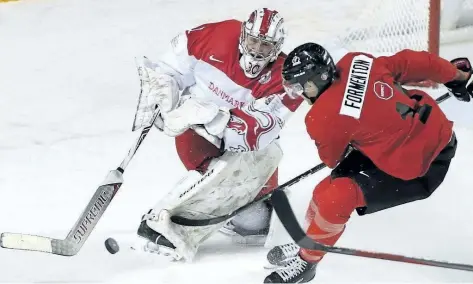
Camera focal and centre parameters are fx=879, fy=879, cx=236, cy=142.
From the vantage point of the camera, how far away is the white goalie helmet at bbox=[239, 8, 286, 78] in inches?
105

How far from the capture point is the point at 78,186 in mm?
3666

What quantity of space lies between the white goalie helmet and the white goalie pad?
32cm

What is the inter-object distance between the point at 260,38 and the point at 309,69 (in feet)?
1.27

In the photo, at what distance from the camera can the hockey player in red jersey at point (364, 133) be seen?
2.33m

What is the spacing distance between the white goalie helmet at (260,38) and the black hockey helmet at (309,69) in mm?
302

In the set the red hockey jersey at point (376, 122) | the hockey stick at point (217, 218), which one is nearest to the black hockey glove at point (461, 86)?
the red hockey jersey at point (376, 122)

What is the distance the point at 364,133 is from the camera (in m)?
2.34

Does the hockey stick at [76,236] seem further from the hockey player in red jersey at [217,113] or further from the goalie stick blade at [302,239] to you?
the goalie stick blade at [302,239]

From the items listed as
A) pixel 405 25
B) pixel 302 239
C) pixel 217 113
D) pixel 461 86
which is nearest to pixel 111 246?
pixel 217 113

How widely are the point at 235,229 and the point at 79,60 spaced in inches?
82.8

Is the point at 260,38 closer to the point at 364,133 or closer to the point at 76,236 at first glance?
the point at 364,133

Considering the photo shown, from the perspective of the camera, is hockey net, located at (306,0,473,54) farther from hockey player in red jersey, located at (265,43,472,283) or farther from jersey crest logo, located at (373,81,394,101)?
jersey crest logo, located at (373,81,394,101)

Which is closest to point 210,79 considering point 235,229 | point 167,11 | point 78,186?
point 235,229

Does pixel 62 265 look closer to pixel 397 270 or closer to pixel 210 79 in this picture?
pixel 210 79
